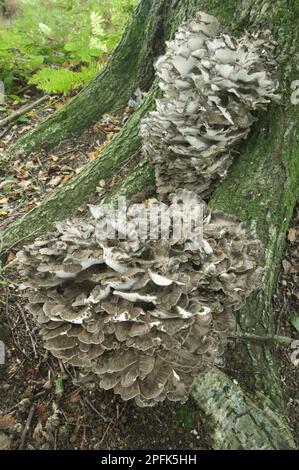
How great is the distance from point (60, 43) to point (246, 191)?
295 inches

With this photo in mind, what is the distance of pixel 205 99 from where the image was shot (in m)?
4.21

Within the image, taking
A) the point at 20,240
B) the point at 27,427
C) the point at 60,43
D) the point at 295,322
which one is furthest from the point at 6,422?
the point at 60,43

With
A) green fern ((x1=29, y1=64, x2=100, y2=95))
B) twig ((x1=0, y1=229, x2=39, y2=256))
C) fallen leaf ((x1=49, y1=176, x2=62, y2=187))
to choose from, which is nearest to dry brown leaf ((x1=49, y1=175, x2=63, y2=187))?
fallen leaf ((x1=49, y1=176, x2=62, y2=187))

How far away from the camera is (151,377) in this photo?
2.96 meters

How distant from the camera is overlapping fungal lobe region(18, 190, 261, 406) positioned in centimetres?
279

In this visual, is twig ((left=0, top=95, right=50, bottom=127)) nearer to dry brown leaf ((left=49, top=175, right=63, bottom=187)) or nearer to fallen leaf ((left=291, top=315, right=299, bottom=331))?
dry brown leaf ((left=49, top=175, right=63, bottom=187))

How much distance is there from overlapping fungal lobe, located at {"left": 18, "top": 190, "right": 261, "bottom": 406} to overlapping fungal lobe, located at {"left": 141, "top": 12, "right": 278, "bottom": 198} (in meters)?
1.40

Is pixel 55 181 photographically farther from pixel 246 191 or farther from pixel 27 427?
pixel 27 427

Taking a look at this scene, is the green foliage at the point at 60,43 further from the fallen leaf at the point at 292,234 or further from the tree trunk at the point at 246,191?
the fallen leaf at the point at 292,234

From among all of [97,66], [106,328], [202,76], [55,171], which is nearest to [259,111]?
[202,76]

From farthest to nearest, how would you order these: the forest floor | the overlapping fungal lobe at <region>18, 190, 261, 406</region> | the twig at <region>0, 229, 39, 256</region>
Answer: the twig at <region>0, 229, 39, 256</region> → the forest floor → the overlapping fungal lobe at <region>18, 190, 261, 406</region>

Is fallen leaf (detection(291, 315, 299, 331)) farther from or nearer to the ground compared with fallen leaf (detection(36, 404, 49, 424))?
farther from the ground

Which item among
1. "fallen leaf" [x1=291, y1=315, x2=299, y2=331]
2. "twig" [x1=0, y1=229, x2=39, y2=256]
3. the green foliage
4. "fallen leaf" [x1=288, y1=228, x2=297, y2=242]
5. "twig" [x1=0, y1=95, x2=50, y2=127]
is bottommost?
"fallen leaf" [x1=291, y1=315, x2=299, y2=331]
